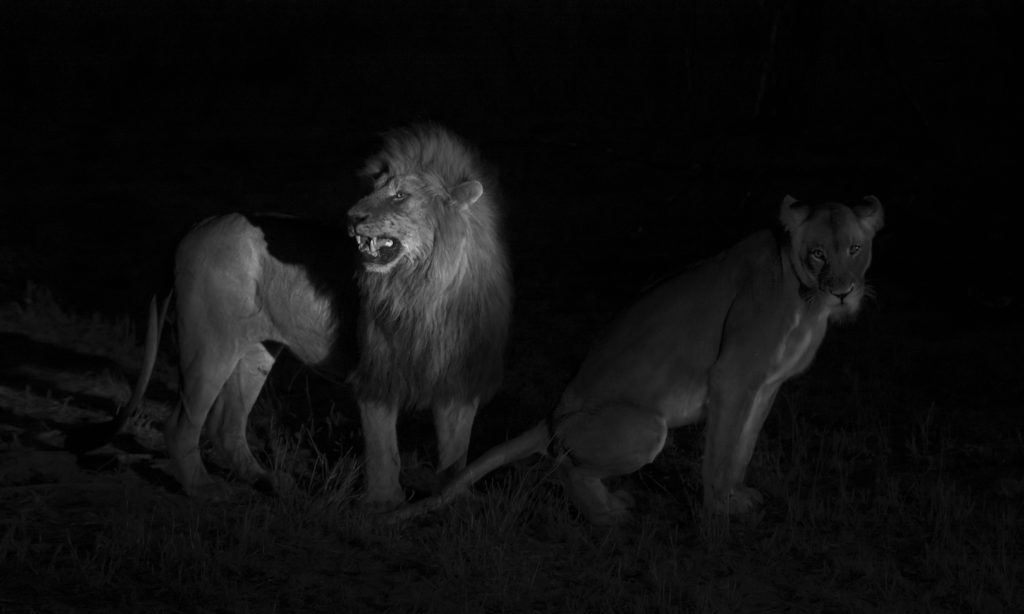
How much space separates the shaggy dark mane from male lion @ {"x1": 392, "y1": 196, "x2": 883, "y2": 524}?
37 cm

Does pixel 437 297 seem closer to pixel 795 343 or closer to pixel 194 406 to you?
pixel 194 406

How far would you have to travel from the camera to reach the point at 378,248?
5137mm

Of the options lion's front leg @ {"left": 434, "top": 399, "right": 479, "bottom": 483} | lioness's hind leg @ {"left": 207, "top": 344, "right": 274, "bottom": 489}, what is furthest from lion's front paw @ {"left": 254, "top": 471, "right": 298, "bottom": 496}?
lion's front leg @ {"left": 434, "top": 399, "right": 479, "bottom": 483}

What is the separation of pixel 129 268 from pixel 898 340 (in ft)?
18.0

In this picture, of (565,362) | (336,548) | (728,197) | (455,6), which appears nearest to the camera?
(336,548)

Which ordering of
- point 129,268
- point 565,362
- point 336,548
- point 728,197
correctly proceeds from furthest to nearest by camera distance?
point 728,197, point 129,268, point 565,362, point 336,548

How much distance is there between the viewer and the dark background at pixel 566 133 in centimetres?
953

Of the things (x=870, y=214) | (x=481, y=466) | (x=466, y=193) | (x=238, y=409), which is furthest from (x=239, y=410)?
(x=870, y=214)

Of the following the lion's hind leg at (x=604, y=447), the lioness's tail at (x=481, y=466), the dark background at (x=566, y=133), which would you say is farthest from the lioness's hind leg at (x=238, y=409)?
the lion's hind leg at (x=604, y=447)

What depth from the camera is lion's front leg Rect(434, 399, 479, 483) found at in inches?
216

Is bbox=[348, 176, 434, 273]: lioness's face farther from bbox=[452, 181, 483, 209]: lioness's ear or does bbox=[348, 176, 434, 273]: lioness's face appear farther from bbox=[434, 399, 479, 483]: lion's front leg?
bbox=[434, 399, 479, 483]: lion's front leg

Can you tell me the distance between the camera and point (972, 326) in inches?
331

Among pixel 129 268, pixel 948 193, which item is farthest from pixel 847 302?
pixel 129 268

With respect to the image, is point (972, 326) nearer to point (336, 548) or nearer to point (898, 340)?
point (898, 340)
